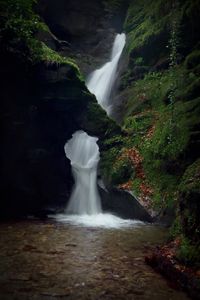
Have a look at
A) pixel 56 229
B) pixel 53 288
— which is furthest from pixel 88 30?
pixel 53 288

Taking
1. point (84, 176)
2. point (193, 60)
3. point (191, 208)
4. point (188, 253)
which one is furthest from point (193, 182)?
point (193, 60)

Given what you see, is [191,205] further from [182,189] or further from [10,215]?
[10,215]

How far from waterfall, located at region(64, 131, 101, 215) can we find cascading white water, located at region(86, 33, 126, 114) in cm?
307

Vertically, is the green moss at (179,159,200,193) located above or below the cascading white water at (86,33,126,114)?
below

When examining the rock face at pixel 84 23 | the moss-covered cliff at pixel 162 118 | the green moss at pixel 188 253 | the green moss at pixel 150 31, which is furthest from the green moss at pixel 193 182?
the rock face at pixel 84 23

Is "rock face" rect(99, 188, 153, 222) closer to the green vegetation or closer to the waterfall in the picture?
the waterfall

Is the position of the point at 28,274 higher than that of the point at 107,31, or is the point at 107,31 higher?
the point at 107,31

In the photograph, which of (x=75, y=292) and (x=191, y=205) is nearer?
(x=75, y=292)

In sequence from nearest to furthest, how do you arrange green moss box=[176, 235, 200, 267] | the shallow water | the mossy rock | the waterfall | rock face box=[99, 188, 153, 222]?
the shallow water → green moss box=[176, 235, 200, 267] → the mossy rock → rock face box=[99, 188, 153, 222] → the waterfall

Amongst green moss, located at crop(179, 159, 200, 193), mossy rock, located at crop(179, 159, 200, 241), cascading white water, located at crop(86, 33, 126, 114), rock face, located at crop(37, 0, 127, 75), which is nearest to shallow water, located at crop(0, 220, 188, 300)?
mossy rock, located at crop(179, 159, 200, 241)

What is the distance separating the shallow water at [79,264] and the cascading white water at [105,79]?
11.4 m

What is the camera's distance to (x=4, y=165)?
15.8 metres

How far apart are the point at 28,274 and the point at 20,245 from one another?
2143mm

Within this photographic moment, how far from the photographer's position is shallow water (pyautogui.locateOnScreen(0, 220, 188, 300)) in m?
6.92
